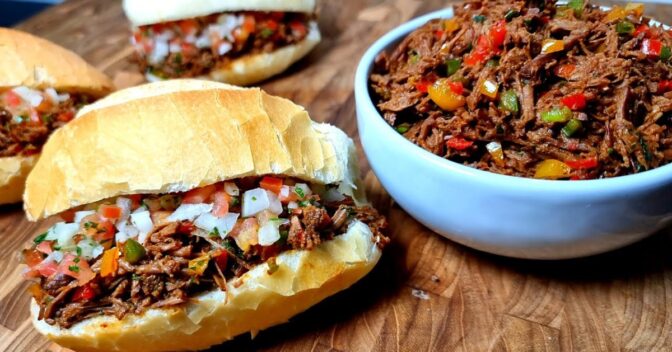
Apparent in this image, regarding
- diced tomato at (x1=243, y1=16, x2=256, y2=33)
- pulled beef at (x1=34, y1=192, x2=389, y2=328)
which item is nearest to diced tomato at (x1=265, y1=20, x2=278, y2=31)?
diced tomato at (x1=243, y1=16, x2=256, y2=33)

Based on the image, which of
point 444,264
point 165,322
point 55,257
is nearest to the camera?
point 165,322

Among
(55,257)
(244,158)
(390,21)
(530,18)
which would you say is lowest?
(390,21)

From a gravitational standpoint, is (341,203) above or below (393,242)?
above

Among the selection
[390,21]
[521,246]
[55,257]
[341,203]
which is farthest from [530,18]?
[390,21]

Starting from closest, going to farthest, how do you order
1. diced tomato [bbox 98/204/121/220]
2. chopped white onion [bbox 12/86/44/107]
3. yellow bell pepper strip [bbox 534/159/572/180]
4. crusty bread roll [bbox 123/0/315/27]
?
yellow bell pepper strip [bbox 534/159/572/180], diced tomato [bbox 98/204/121/220], chopped white onion [bbox 12/86/44/107], crusty bread roll [bbox 123/0/315/27]

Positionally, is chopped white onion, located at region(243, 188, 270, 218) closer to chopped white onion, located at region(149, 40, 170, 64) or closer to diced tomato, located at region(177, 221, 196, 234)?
diced tomato, located at region(177, 221, 196, 234)

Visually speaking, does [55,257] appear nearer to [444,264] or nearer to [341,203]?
[341,203]

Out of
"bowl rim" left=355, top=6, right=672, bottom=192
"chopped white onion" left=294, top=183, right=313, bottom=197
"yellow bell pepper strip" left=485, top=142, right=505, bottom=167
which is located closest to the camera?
"bowl rim" left=355, top=6, right=672, bottom=192
